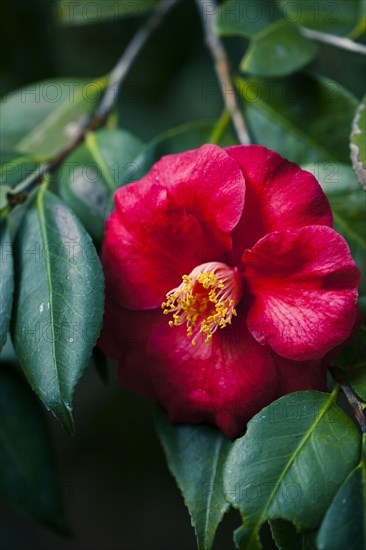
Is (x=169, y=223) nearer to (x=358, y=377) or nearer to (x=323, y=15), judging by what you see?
(x=358, y=377)

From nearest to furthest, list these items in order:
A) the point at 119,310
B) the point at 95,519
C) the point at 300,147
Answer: the point at 119,310 < the point at 300,147 < the point at 95,519

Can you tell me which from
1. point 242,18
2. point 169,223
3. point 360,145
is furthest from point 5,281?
point 242,18

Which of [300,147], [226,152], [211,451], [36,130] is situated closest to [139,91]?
[36,130]

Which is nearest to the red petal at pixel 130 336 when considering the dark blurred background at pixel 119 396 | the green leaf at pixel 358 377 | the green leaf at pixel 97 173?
the green leaf at pixel 97 173

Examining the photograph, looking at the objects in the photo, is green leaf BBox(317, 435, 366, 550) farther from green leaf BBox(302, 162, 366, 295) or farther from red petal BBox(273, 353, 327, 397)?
green leaf BBox(302, 162, 366, 295)

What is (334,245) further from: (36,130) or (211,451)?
(36,130)
